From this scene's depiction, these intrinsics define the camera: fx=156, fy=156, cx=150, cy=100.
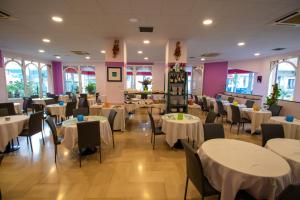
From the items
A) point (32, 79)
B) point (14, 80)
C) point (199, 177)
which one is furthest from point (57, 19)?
point (32, 79)

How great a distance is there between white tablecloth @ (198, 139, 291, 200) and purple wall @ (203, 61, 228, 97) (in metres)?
8.99

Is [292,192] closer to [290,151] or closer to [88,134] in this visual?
[290,151]

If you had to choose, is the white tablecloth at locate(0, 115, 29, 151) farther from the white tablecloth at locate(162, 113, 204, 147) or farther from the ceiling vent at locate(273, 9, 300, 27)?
the ceiling vent at locate(273, 9, 300, 27)

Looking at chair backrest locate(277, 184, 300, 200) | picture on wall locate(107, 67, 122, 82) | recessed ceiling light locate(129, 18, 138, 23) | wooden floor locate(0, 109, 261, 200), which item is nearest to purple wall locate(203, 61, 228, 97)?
picture on wall locate(107, 67, 122, 82)

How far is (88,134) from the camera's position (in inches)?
112

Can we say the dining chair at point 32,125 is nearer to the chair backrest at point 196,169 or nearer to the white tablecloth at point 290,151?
the chair backrest at point 196,169

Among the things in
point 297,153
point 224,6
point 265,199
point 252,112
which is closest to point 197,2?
point 224,6

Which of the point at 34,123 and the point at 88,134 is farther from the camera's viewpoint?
the point at 34,123

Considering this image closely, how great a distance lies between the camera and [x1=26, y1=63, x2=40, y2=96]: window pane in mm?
8469

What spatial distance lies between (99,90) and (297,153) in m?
10.8

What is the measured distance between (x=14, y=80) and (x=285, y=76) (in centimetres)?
1297

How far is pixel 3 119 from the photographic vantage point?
3.33 meters

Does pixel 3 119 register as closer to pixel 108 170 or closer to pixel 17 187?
pixel 17 187

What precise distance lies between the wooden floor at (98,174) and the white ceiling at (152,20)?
2.91 meters
